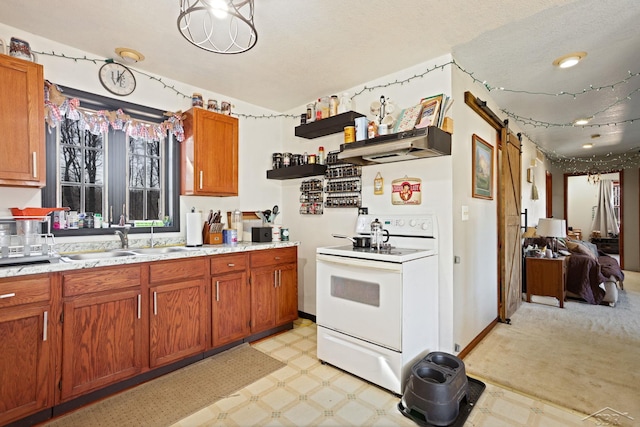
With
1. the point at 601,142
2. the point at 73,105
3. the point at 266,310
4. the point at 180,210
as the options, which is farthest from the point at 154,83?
the point at 601,142

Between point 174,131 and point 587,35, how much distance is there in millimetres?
3396

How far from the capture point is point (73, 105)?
7.77 ft

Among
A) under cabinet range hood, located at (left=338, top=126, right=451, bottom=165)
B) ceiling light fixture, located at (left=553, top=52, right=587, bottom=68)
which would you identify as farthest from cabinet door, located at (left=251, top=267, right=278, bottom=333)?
ceiling light fixture, located at (left=553, top=52, right=587, bottom=68)

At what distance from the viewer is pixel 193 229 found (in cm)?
292

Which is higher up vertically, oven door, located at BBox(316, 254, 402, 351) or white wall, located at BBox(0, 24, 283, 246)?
white wall, located at BBox(0, 24, 283, 246)

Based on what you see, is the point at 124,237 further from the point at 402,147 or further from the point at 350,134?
the point at 402,147

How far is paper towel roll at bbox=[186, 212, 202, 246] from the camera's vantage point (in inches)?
115

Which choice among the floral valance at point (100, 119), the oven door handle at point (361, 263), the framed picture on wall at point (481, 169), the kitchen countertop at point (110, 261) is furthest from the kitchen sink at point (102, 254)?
the framed picture on wall at point (481, 169)

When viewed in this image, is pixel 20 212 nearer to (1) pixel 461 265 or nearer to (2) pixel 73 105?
(2) pixel 73 105

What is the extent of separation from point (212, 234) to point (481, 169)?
2697 mm

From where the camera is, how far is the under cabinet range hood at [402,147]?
2.21 meters

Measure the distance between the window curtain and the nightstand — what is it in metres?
6.33

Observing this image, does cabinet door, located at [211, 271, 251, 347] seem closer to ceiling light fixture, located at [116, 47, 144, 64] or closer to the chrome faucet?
the chrome faucet

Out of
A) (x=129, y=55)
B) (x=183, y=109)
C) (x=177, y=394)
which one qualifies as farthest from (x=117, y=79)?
(x=177, y=394)
